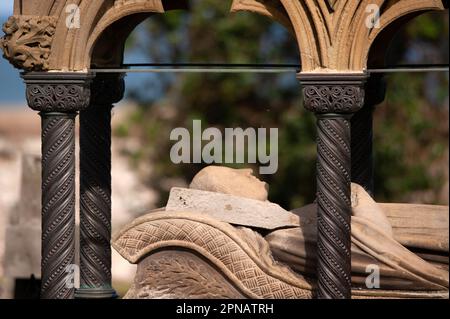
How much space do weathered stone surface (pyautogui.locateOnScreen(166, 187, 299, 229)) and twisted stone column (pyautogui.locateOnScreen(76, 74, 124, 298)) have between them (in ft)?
3.07

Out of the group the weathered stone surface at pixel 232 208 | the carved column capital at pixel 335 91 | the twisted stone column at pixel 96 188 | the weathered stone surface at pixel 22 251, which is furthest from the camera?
the weathered stone surface at pixel 22 251

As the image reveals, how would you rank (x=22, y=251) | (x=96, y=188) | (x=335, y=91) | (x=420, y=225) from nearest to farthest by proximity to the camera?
(x=335, y=91) < (x=420, y=225) < (x=96, y=188) < (x=22, y=251)

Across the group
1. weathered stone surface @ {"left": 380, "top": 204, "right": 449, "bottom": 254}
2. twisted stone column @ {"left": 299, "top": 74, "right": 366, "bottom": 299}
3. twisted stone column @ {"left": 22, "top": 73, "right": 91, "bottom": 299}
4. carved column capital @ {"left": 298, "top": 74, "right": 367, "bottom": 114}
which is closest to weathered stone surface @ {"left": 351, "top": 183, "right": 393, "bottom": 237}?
weathered stone surface @ {"left": 380, "top": 204, "right": 449, "bottom": 254}

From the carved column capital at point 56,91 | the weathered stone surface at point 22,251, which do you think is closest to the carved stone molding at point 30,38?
the carved column capital at point 56,91

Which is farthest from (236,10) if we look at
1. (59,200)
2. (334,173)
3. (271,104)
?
(271,104)

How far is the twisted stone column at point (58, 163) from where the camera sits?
12.2m

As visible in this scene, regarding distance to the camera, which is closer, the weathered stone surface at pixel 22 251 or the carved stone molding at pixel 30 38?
the carved stone molding at pixel 30 38

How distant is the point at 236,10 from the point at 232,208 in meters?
1.55

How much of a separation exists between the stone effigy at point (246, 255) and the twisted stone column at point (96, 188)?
2.90 ft

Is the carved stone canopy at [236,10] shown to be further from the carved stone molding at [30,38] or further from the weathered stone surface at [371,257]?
the weathered stone surface at [371,257]

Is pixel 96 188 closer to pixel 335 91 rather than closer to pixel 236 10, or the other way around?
pixel 236 10

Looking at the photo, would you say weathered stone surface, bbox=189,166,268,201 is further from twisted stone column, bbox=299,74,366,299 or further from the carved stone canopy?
the carved stone canopy

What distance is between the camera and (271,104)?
24.4m
